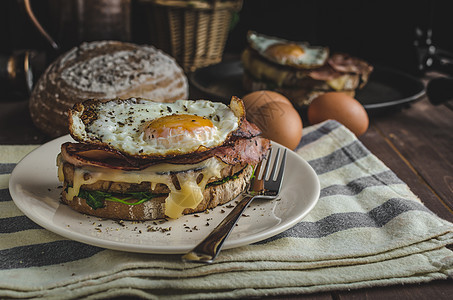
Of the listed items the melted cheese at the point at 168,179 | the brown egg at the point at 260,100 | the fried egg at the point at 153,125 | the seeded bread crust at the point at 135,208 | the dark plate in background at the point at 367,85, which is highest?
the fried egg at the point at 153,125

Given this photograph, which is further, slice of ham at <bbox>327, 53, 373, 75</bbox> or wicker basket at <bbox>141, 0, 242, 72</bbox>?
wicker basket at <bbox>141, 0, 242, 72</bbox>

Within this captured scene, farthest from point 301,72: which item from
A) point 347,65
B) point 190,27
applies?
point 190,27

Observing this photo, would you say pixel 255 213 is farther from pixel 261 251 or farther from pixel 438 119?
pixel 438 119

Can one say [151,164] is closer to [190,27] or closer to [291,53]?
[291,53]

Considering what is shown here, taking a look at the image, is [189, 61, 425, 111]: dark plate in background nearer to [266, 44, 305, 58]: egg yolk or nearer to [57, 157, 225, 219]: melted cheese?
[266, 44, 305, 58]: egg yolk

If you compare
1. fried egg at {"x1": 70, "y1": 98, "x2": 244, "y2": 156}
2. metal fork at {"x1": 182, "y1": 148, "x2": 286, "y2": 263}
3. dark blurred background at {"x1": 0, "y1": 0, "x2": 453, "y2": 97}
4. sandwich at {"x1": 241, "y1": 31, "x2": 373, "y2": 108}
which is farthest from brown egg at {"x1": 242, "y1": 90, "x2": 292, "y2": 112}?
dark blurred background at {"x1": 0, "y1": 0, "x2": 453, "y2": 97}

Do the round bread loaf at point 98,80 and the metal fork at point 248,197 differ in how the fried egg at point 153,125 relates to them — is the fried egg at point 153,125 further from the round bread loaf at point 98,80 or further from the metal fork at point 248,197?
the round bread loaf at point 98,80

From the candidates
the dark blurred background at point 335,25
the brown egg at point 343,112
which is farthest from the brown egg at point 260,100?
the dark blurred background at point 335,25

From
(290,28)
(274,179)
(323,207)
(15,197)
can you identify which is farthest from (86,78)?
(290,28)
